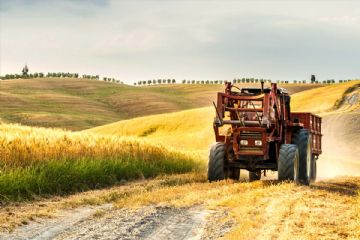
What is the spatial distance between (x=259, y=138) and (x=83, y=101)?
117226 mm

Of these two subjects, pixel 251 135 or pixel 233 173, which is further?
pixel 233 173

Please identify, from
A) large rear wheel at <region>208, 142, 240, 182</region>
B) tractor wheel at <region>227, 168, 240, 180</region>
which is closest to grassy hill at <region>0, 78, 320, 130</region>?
tractor wheel at <region>227, 168, 240, 180</region>

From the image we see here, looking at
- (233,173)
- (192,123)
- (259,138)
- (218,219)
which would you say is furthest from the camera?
(192,123)

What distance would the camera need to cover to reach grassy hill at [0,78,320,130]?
4309 inches

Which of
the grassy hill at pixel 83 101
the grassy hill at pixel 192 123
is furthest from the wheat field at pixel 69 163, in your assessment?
the grassy hill at pixel 83 101

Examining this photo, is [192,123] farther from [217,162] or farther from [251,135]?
[251,135]

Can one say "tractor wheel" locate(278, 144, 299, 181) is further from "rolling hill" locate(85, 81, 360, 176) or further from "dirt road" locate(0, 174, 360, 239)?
"rolling hill" locate(85, 81, 360, 176)

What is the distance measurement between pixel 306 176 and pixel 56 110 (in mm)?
103230

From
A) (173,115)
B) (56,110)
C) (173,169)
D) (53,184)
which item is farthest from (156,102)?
(53,184)

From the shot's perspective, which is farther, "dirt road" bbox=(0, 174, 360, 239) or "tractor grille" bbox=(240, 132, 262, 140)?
"tractor grille" bbox=(240, 132, 262, 140)

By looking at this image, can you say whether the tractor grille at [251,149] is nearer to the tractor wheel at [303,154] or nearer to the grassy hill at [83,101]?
the tractor wheel at [303,154]

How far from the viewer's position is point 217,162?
21406 millimetres

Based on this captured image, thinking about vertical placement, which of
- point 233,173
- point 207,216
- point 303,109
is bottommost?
point 303,109

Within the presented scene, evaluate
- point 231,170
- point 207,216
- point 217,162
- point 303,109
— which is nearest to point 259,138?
point 217,162
